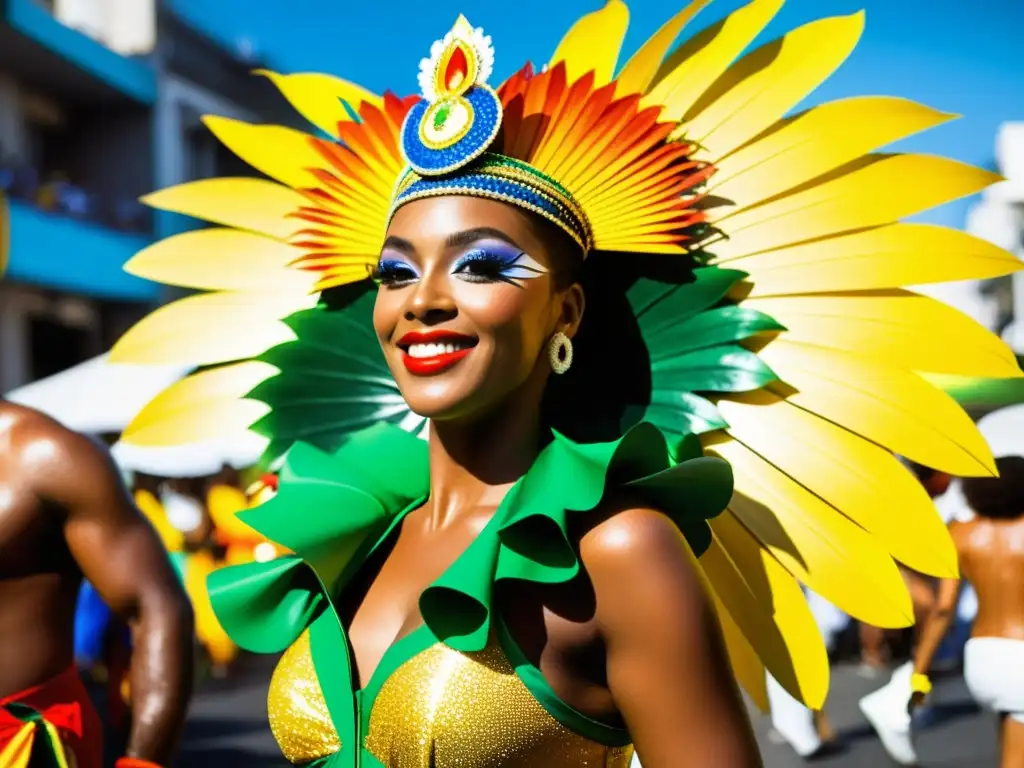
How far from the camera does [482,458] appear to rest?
173 cm

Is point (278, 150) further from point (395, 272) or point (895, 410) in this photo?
point (895, 410)

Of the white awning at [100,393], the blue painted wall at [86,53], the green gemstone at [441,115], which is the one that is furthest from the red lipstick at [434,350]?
the blue painted wall at [86,53]

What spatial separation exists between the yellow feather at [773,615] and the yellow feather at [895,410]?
0.87ft

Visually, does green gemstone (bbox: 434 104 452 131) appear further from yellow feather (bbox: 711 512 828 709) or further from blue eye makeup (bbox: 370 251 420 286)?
yellow feather (bbox: 711 512 828 709)

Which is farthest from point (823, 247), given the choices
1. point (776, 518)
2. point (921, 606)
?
point (921, 606)

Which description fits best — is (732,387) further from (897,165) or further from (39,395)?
(39,395)

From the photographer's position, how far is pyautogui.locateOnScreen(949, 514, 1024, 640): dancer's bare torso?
13.8 feet

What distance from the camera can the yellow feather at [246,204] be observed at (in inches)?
83.0

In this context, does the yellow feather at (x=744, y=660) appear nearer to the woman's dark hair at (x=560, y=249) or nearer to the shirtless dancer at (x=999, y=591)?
the woman's dark hair at (x=560, y=249)

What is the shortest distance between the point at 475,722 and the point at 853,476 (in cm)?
71

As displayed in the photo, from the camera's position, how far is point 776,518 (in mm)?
1689

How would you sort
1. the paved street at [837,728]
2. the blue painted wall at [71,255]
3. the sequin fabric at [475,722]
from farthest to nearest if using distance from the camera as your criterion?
the blue painted wall at [71,255] < the paved street at [837,728] < the sequin fabric at [475,722]

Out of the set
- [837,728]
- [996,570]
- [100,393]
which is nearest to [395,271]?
[996,570]

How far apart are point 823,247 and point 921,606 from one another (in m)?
5.73
